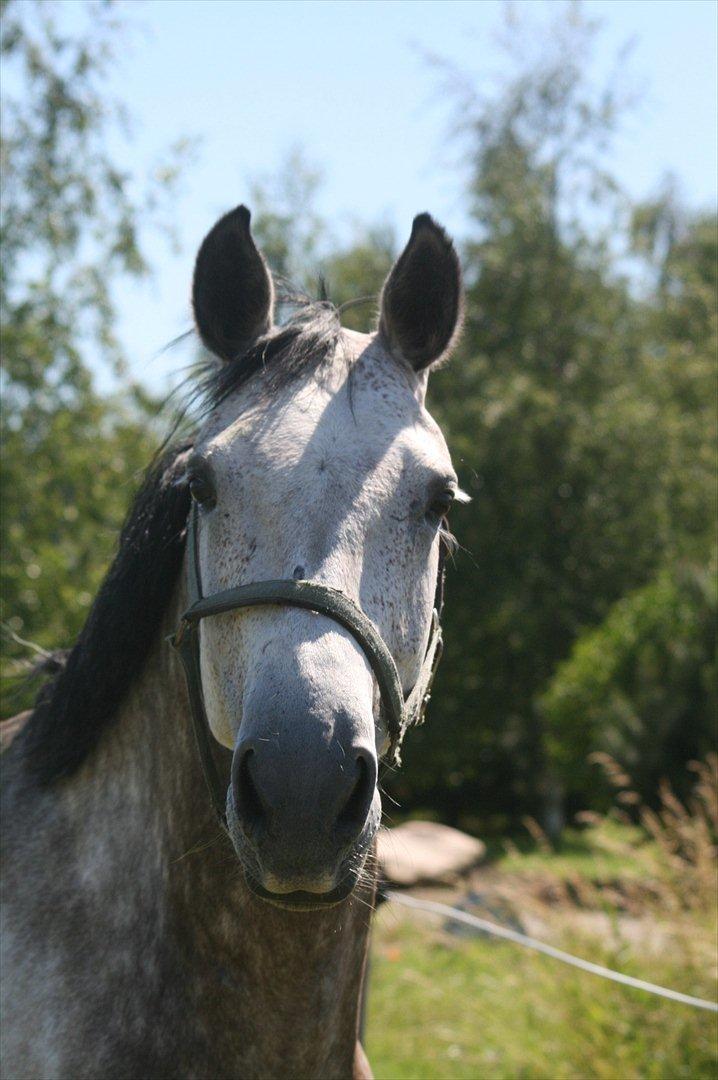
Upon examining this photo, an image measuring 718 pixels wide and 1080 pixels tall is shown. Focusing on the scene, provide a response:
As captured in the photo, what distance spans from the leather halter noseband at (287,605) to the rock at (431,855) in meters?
8.81

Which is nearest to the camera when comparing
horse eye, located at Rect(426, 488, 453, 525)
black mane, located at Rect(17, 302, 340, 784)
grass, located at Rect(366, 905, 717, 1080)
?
horse eye, located at Rect(426, 488, 453, 525)

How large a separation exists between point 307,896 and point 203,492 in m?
0.86

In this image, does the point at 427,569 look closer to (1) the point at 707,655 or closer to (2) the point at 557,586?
(1) the point at 707,655

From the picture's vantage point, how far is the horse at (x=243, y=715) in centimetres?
185

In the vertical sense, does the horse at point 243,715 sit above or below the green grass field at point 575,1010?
above

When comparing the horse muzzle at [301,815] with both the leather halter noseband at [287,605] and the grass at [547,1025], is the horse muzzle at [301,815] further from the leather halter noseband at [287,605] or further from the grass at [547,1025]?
the grass at [547,1025]

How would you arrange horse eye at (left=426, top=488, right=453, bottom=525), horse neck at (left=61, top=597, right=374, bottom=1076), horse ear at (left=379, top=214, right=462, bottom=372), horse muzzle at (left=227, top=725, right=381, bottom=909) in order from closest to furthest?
1. horse muzzle at (left=227, top=725, right=381, bottom=909)
2. horse neck at (left=61, top=597, right=374, bottom=1076)
3. horse eye at (left=426, top=488, right=453, bottom=525)
4. horse ear at (left=379, top=214, right=462, bottom=372)

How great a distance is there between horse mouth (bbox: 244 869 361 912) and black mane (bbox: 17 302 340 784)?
2.56 ft

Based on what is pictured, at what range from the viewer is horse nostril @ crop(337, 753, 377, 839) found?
5.94 ft

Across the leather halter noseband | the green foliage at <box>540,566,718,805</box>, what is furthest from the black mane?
the green foliage at <box>540,566,718,805</box>

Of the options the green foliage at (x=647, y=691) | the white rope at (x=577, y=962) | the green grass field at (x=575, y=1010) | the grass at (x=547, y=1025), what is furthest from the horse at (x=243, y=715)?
the green foliage at (x=647, y=691)

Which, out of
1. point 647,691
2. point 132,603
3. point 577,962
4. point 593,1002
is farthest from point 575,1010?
point 647,691

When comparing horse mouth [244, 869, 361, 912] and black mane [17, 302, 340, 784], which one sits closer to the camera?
horse mouth [244, 869, 361, 912]

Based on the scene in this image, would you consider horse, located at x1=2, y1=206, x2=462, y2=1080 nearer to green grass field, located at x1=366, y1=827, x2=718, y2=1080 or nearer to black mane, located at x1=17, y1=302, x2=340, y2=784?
black mane, located at x1=17, y1=302, x2=340, y2=784
